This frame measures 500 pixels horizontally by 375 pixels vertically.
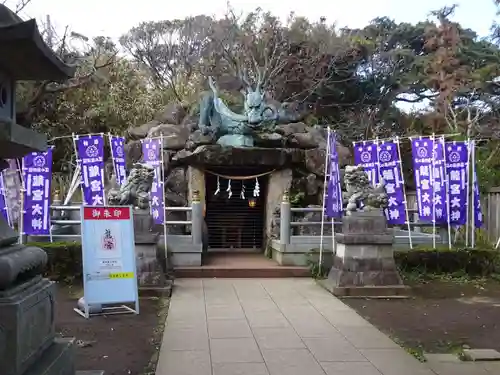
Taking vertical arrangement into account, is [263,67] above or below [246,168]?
above

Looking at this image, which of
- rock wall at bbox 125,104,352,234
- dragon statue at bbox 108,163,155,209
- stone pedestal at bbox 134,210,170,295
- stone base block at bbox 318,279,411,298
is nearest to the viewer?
stone base block at bbox 318,279,411,298

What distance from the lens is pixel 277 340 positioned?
253 inches

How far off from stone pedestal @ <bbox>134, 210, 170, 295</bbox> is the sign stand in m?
1.42

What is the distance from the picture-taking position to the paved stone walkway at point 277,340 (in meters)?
5.34

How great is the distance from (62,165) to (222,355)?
18250 millimetres

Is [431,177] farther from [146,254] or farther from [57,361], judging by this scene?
[57,361]

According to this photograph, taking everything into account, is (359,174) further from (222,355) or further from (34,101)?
(34,101)

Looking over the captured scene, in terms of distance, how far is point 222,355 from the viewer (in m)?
5.77

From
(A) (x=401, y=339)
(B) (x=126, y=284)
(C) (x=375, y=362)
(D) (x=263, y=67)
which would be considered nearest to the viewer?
(C) (x=375, y=362)

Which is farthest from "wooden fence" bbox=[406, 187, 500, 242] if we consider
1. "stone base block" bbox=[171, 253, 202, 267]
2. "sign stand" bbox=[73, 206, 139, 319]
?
"sign stand" bbox=[73, 206, 139, 319]

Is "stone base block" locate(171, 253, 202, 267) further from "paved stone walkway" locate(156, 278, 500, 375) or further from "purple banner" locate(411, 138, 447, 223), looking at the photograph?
"purple banner" locate(411, 138, 447, 223)

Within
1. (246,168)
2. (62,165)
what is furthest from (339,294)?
(62,165)

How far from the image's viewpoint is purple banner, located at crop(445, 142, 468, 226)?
11.5 m

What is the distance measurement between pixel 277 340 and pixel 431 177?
6444 mm
